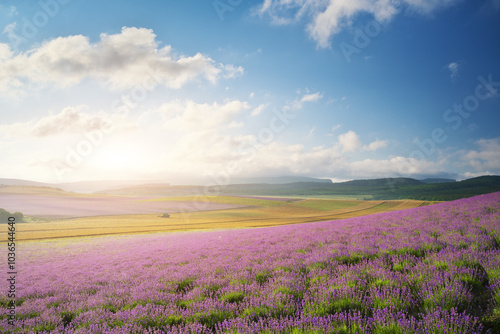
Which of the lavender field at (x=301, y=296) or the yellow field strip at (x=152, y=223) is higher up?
the lavender field at (x=301, y=296)

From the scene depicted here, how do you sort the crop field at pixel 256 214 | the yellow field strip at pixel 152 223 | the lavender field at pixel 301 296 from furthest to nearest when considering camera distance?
the crop field at pixel 256 214 → the yellow field strip at pixel 152 223 → the lavender field at pixel 301 296

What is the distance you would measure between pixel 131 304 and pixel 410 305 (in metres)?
5.52

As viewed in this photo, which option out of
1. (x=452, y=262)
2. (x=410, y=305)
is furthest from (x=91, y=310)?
(x=452, y=262)

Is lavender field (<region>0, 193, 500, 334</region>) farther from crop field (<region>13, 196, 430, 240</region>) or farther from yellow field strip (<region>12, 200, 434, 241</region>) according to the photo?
crop field (<region>13, 196, 430, 240</region>)

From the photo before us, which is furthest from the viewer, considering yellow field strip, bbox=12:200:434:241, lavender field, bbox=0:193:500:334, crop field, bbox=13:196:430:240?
crop field, bbox=13:196:430:240

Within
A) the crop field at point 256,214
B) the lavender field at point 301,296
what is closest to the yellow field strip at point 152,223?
the crop field at point 256,214

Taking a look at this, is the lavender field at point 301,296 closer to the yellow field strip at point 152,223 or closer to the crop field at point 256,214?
the yellow field strip at point 152,223

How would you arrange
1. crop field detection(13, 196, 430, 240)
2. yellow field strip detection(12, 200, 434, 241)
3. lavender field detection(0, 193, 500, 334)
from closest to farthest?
lavender field detection(0, 193, 500, 334) < yellow field strip detection(12, 200, 434, 241) < crop field detection(13, 196, 430, 240)

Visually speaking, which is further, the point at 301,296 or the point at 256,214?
the point at 256,214

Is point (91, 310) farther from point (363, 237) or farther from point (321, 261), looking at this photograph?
point (363, 237)

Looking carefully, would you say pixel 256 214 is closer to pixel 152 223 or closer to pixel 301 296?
pixel 152 223

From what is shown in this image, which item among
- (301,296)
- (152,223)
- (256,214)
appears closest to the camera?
(301,296)

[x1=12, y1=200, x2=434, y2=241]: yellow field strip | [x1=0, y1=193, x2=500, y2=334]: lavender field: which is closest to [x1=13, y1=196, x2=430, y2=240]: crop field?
[x1=12, y1=200, x2=434, y2=241]: yellow field strip

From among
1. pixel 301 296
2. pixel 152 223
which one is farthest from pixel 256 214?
pixel 301 296
